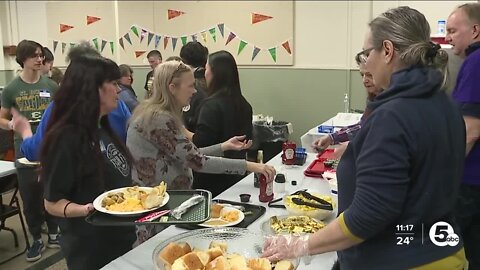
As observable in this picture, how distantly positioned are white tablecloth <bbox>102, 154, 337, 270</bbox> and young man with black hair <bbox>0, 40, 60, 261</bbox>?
5.69 feet

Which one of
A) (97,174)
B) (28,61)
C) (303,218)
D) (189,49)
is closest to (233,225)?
(303,218)

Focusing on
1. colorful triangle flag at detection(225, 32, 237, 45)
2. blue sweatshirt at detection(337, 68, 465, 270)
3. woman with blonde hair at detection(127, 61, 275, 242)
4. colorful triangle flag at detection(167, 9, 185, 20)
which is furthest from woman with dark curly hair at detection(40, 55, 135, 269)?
colorful triangle flag at detection(167, 9, 185, 20)

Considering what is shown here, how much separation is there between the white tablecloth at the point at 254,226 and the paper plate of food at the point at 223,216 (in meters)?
0.07

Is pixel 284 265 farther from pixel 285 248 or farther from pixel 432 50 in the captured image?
pixel 432 50

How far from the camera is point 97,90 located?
163cm

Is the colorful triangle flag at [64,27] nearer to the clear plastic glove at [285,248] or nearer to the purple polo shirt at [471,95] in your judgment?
the purple polo shirt at [471,95]

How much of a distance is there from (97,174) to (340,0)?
3.80m

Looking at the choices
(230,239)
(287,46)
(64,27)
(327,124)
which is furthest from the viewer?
(64,27)

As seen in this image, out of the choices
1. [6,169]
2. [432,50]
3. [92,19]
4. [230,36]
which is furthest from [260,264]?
[92,19]

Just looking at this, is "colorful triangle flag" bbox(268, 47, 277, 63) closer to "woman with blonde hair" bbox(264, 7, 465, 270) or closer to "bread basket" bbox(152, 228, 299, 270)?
"bread basket" bbox(152, 228, 299, 270)

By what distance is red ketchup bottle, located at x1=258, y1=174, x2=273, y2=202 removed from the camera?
6.69ft

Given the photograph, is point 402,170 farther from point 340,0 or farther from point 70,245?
point 340,0

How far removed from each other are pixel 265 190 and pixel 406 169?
1129mm

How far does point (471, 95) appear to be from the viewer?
6.28ft
